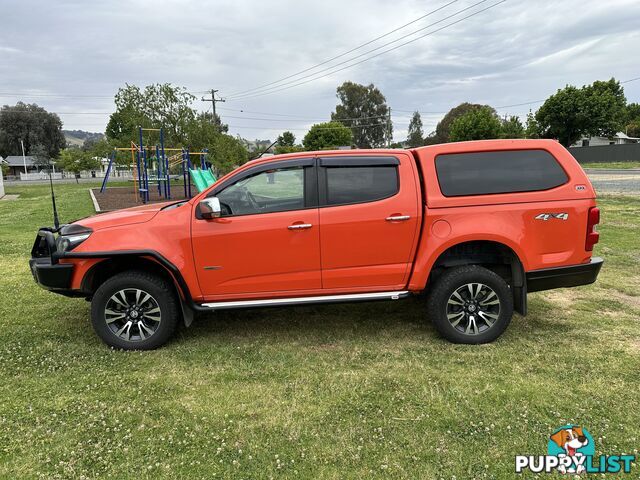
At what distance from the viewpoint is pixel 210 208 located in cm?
395

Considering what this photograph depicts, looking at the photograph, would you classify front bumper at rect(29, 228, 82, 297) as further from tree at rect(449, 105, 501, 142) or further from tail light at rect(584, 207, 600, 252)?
tree at rect(449, 105, 501, 142)

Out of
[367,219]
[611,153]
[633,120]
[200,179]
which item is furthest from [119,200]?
[633,120]

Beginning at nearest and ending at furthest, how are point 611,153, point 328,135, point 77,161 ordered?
1. point 77,161
2. point 611,153
3. point 328,135

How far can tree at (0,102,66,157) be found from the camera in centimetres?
7306

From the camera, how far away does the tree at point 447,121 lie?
7150 centimetres

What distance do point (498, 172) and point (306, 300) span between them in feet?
7.11

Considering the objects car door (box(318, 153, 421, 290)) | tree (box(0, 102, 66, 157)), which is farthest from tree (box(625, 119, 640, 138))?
tree (box(0, 102, 66, 157))

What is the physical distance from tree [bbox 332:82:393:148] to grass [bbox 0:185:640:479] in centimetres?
7143

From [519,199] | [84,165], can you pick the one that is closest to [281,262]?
[519,199]

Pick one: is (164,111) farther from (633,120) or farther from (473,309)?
(633,120)

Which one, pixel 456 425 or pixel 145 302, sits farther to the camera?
pixel 145 302

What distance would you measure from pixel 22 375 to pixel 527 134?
182ft

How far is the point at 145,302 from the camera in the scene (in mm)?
4184

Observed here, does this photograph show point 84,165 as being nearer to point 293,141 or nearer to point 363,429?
point 363,429
